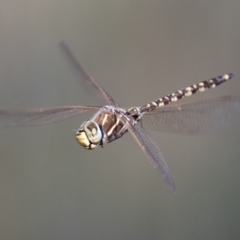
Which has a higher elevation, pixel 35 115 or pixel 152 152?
pixel 35 115

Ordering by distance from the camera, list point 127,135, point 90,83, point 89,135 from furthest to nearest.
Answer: point 127,135
point 90,83
point 89,135

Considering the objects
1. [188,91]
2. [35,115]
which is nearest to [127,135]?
[188,91]

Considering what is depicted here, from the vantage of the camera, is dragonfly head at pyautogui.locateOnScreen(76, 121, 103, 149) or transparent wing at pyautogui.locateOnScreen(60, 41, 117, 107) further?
transparent wing at pyautogui.locateOnScreen(60, 41, 117, 107)

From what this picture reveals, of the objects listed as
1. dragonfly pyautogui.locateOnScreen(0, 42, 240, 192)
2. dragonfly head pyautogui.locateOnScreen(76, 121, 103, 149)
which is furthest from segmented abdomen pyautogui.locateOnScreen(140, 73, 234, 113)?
dragonfly head pyautogui.locateOnScreen(76, 121, 103, 149)

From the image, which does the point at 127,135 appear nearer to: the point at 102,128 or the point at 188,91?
the point at 188,91

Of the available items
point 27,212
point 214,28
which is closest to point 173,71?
point 214,28

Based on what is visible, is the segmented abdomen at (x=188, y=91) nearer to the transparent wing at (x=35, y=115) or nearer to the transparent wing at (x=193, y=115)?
the transparent wing at (x=193, y=115)

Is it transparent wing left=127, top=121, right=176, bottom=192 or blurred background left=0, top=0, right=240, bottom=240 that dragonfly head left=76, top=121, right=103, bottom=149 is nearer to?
transparent wing left=127, top=121, right=176, bottom=192
